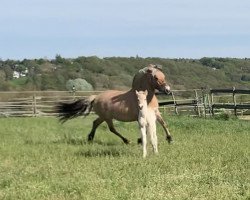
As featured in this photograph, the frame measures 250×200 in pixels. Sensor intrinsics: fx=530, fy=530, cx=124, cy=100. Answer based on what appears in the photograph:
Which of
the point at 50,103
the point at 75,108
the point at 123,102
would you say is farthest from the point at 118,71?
the point at 123,102

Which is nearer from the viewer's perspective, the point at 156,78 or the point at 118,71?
the point at 156,78

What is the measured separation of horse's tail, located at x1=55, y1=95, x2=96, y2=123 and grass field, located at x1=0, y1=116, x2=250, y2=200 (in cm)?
67

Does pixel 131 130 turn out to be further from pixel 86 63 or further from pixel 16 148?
pixel 86 63

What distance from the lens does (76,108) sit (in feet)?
48.0

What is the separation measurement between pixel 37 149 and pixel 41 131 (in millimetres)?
4884

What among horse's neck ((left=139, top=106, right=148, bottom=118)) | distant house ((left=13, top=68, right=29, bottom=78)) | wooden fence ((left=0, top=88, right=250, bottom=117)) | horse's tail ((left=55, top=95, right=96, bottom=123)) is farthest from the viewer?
distant house ((left=13, top=68, right=29, bottom=78))

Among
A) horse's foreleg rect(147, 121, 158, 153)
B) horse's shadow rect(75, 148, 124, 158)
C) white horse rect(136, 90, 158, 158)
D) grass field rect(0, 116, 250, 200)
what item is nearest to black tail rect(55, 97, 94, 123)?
grass field rect(0, 116, 250, 200)

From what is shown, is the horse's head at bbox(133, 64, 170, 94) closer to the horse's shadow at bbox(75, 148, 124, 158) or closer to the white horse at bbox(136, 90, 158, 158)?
the white horse at bbox(136, 90, 158, 158)

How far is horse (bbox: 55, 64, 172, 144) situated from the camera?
11438 mm

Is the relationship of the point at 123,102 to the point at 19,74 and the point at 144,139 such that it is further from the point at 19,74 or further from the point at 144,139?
the point at 19,74

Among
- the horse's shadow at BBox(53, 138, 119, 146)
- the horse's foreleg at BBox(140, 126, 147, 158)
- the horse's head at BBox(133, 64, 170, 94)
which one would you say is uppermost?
the horse's head at BBox(133, 64, 170, 94)

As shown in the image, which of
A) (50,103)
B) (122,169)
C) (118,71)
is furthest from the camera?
(118,71)

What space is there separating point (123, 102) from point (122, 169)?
3700 mm

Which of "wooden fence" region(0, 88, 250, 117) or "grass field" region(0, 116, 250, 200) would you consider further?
"wooden fence" region(0, 88, 250, 117)
